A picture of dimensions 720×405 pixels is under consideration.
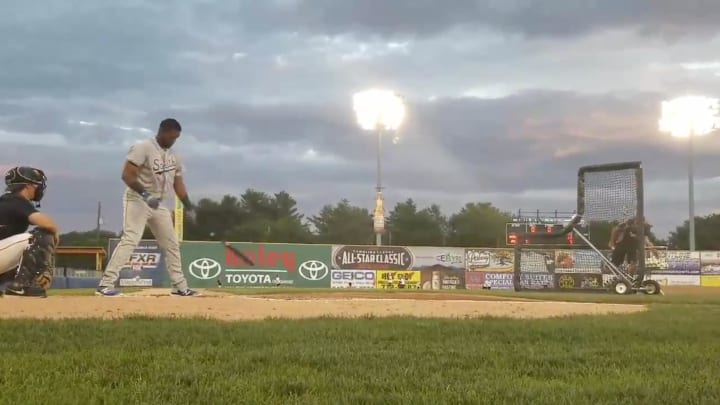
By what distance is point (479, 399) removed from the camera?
2936mm

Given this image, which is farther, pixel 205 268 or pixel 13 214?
pixel 205 268

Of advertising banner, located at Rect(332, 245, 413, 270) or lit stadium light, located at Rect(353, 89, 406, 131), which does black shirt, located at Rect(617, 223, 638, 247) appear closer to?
advertising banner, located at Rect(332, 245, 413, 270)

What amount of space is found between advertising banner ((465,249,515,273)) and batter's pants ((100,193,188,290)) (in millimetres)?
25830

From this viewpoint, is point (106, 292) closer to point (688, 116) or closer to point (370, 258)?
point (370, 258)

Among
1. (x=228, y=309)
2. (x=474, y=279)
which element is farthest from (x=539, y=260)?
(x=228, y=309)

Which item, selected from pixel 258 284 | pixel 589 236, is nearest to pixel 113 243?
pixel 258 284

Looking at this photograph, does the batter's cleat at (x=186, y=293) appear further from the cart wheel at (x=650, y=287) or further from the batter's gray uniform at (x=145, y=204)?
the cart wheel at (x=650, y=287)

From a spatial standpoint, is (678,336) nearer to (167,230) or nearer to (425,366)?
(425,366)

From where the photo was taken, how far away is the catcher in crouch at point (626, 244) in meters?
17.3

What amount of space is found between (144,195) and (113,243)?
21129 mm

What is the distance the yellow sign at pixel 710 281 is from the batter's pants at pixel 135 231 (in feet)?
103

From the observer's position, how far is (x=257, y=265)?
29.9 metres

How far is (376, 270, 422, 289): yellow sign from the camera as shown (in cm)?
3120

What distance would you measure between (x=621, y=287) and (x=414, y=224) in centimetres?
5165
